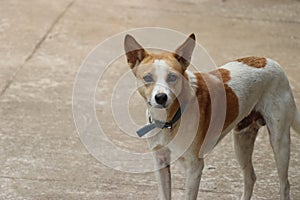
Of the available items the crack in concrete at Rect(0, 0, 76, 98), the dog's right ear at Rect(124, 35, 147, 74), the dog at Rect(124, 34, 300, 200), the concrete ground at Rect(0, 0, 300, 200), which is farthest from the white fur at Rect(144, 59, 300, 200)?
the crack in concrete at Rect(0, 0, 76, 98)

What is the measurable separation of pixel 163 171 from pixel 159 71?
793 mm

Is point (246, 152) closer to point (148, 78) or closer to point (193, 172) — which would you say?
point (193, 172)

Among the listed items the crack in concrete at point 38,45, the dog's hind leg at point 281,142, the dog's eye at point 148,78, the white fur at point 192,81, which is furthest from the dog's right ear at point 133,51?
the crack in concrete at point 38,45

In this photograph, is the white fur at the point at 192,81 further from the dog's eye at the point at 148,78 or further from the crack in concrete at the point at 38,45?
the crack in concrete at the point at 38,45

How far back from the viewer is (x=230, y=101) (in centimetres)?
446

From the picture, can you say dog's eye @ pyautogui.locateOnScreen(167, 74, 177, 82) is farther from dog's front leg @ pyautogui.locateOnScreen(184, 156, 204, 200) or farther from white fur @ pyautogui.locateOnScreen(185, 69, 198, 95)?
dog's front leg @ pyautogui.locateOnScreen(184, 156, 204, 200)

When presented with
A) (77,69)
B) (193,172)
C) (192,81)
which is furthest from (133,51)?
(77,69)

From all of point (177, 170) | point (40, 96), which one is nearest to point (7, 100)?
point (40, 96)

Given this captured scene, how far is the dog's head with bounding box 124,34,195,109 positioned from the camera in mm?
3967

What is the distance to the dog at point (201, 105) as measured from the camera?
4.09 metres

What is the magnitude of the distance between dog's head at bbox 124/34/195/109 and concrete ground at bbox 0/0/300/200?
1.18m

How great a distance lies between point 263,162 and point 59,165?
1.52 meters

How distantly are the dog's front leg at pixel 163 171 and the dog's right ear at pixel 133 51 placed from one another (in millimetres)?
596

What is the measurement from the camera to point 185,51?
4.20m
